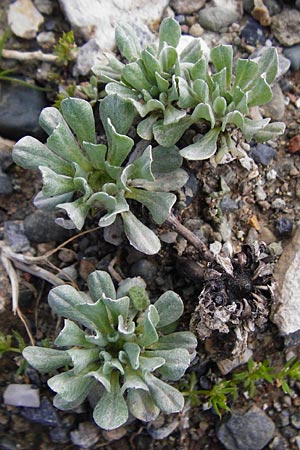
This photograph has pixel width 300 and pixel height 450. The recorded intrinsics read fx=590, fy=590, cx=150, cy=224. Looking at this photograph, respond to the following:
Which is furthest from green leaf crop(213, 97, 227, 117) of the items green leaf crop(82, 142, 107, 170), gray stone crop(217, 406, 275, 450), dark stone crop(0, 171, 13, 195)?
gray stone crop(217, 406, 275, 450)

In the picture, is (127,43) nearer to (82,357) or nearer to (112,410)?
(82,357)

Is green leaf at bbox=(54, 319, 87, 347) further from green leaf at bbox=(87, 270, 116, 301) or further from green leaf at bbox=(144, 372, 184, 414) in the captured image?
green leaf at bbox=(144, 372, 184, 414)

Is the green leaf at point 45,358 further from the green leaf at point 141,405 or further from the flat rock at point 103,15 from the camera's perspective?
the flat rock at point 103,15

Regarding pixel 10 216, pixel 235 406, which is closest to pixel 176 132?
pixel 10 216

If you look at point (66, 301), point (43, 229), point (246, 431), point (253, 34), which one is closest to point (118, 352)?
point (66, 301)

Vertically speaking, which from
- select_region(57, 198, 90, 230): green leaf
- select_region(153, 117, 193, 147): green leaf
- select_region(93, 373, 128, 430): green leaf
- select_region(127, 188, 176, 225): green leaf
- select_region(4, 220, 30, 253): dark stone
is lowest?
select_region(93, 373, 128, 430): green leaf

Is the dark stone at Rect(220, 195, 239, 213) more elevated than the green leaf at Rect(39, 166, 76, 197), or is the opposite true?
the green leaf at Rect(39, 166, 76, 197)
